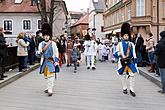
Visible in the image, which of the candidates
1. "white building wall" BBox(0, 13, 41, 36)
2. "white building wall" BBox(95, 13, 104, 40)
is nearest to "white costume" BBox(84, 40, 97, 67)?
"white building wall" BBox(0, 13, 41, 36)

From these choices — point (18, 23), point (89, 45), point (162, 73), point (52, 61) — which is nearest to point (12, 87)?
point (52, 61)

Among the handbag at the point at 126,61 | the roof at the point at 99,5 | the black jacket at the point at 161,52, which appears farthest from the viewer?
the roof at the point at 99,5

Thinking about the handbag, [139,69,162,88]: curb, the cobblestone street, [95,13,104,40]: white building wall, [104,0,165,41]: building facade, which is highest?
[95,13,104,40]: white building wall

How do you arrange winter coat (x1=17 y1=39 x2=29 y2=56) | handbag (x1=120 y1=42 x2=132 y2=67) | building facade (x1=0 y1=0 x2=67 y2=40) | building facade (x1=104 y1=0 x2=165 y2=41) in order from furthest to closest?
building facade (x1=0 y1=0 x2=67 y2=40) → building facade (x1=104 y1=0 x2=165 y2=41) → winter coat (x1=17 y1=39 x2=29 y2=56) → handbag (x1=120 y1=42 x2=132 y2=67)

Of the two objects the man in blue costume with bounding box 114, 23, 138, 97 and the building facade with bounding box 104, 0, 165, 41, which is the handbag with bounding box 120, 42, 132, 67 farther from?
the building facade with bounding box 104, 0, 165, 41

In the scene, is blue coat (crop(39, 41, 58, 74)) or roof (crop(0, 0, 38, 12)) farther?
roof (crop(0, 0, 38, 12))

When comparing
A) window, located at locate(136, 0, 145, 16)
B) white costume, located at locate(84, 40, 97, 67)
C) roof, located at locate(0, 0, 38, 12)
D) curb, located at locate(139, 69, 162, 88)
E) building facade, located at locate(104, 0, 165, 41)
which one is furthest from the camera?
roof, located at locate(0, 0, 38, 12)

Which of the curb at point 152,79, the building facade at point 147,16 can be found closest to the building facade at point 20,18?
the building facade at point 147,16

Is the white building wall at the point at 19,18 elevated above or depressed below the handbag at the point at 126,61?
above

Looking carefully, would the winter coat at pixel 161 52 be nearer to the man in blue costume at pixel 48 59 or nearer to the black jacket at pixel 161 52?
the black jacket at pixel 161 52

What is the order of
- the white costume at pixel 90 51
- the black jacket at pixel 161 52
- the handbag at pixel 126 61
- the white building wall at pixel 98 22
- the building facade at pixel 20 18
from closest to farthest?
the black jacket at pixel 161 52
the handbag at pixel 126 61
the white costume at pixel 90 51
the building facade at pixel 20 18
the white building wall at pixel 98 22

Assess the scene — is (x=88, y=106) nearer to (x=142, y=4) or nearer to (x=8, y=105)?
(x=8, y=105)

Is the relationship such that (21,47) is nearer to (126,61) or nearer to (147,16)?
(126,61)

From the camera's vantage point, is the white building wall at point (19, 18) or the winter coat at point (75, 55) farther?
the white building wall at point (19, 18)
